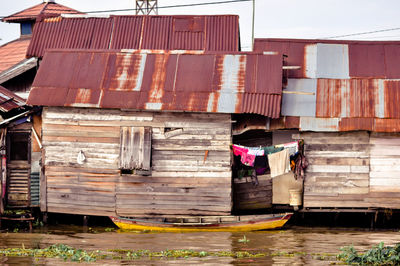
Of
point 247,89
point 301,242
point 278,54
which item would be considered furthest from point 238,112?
point 301,242

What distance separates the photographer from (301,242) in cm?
1669

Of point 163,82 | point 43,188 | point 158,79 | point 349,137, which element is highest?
point 158,79

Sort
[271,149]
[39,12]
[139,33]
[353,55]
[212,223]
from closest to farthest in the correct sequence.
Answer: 1. [212,223]
2. [271,149]
3. [353,55]
4. [139,33]
5. [39,12]

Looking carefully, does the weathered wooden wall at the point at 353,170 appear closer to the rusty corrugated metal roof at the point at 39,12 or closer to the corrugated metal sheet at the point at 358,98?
the corrugated metal sheet at the point at 358,98

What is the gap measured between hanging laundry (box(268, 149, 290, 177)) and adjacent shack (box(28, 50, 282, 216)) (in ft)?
4.39

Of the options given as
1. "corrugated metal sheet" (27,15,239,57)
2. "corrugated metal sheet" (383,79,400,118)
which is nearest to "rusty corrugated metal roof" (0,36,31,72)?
"corrugated metal sheet" (27,15,239,57)

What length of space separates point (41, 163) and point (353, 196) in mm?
10177

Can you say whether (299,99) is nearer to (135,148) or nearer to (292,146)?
(292,146)

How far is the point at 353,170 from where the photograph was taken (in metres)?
19.2

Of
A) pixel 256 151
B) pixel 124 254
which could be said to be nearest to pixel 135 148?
pixel 256 151

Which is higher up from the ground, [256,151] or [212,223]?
[256,151]

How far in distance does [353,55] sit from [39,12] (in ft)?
62.3

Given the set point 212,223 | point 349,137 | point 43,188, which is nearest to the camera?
point 212,223

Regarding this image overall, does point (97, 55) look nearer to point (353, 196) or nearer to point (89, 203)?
point (89, 203)
